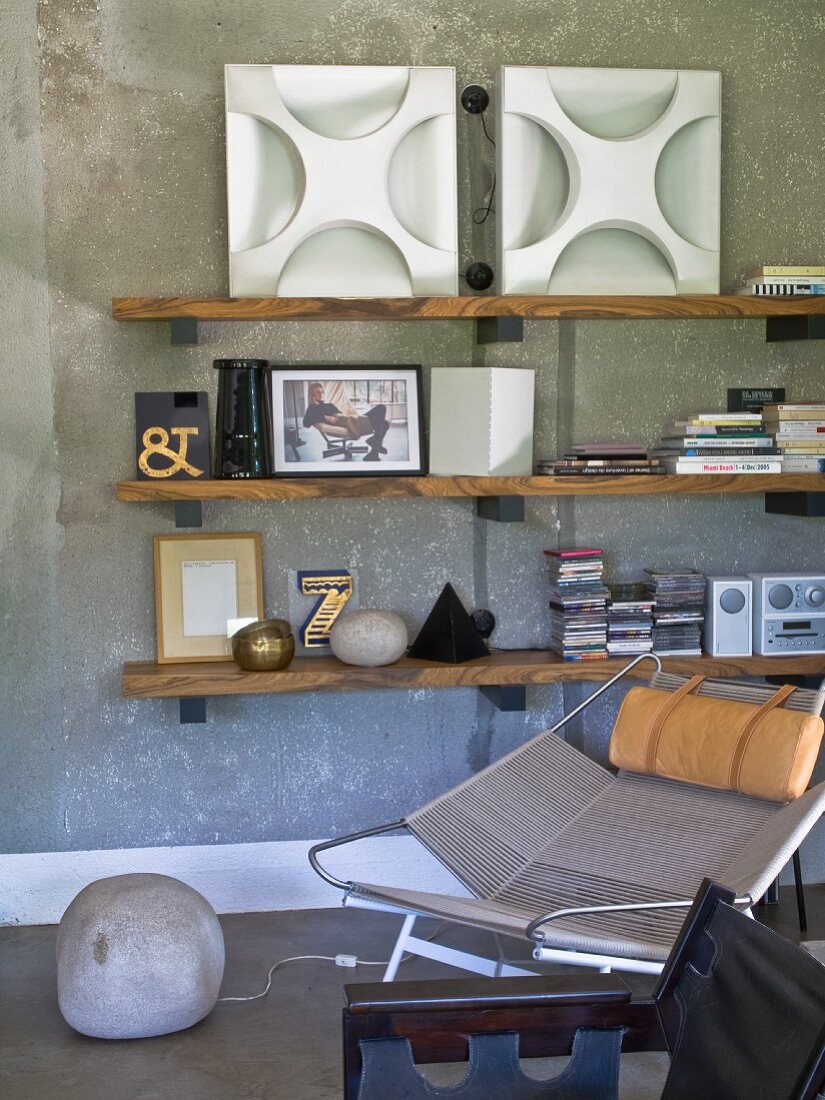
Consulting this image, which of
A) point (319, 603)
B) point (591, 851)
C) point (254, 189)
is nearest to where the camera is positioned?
point (591, 851)

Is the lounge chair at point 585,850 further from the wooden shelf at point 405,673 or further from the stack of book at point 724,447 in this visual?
the stack of book at point 724,447

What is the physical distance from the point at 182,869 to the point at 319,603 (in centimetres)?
93

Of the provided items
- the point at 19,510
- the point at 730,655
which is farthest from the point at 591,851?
the point at 19,510

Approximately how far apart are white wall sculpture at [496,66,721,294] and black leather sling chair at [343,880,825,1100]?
7.66ft

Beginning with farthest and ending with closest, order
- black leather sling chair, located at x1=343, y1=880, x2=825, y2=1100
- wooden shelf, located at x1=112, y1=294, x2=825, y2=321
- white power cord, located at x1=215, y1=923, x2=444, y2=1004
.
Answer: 1. wooden shelf, located at x1=112, y1=294, x2=825, y2=321
2. white power cord, located at x1=215, y1=923, x2=444, y2=1004
3. black leather sling chair, located at x1=343, y1=880, x2=825, y2=1100

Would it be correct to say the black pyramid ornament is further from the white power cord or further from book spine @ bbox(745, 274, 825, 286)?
book spine @ bbox(745, 274, 825, 286)

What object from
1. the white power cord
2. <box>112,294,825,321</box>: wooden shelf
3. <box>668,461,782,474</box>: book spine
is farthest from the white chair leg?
<box>112,294,825,321</box>: wooden shelf

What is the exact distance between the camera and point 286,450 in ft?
12.4

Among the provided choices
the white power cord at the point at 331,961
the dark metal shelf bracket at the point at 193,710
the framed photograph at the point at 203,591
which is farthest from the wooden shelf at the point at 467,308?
the white power cord at the point at 331,961

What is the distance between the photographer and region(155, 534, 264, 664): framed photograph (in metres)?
3.80

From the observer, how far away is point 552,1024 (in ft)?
6.07

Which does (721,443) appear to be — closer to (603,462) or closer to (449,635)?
(603,462)

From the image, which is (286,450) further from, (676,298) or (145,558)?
(676,298)

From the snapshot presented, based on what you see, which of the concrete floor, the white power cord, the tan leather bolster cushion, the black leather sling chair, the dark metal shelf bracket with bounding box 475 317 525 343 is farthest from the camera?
the dark metal shelf bracket with bounding box 475 317 525 343
